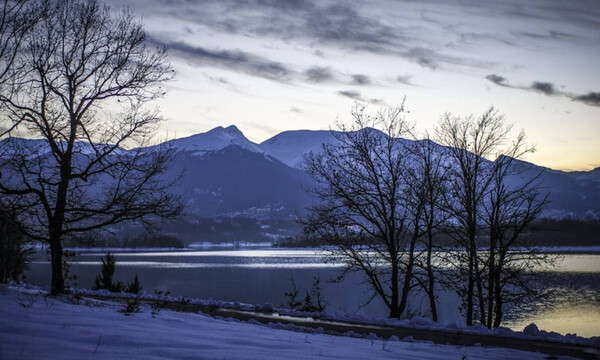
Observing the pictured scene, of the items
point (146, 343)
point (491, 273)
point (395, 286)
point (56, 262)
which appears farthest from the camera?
point (491, 273)

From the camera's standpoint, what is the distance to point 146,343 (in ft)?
25.9

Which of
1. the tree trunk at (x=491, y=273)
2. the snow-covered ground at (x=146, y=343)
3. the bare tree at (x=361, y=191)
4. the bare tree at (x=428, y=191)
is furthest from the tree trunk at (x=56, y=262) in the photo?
the tree trunk at (x=491, y=273)

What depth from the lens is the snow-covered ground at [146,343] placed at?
693 cm

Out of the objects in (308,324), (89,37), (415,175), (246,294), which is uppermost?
(89,37)

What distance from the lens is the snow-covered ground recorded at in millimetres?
6930

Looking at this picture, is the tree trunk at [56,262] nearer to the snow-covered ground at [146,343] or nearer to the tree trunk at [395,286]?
the snow-covered ground at [146,343]

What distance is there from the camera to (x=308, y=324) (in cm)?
1688

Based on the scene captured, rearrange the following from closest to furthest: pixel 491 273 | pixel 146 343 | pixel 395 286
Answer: pixel 146 343 < pixel 395 286 < pixel 491 273

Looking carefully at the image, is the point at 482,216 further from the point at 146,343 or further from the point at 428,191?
the point at 146,343

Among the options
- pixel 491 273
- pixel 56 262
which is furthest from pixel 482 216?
pixel 56 262

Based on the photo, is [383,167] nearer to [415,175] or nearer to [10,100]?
[415,175]

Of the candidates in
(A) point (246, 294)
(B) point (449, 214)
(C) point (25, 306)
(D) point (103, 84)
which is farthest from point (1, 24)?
(A) point (246, 294)

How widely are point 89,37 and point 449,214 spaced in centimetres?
1695

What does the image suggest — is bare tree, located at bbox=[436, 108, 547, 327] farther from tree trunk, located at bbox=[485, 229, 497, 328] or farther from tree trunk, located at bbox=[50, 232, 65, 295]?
tree trunk, located at bbox=[50, 232, 65, 295]
